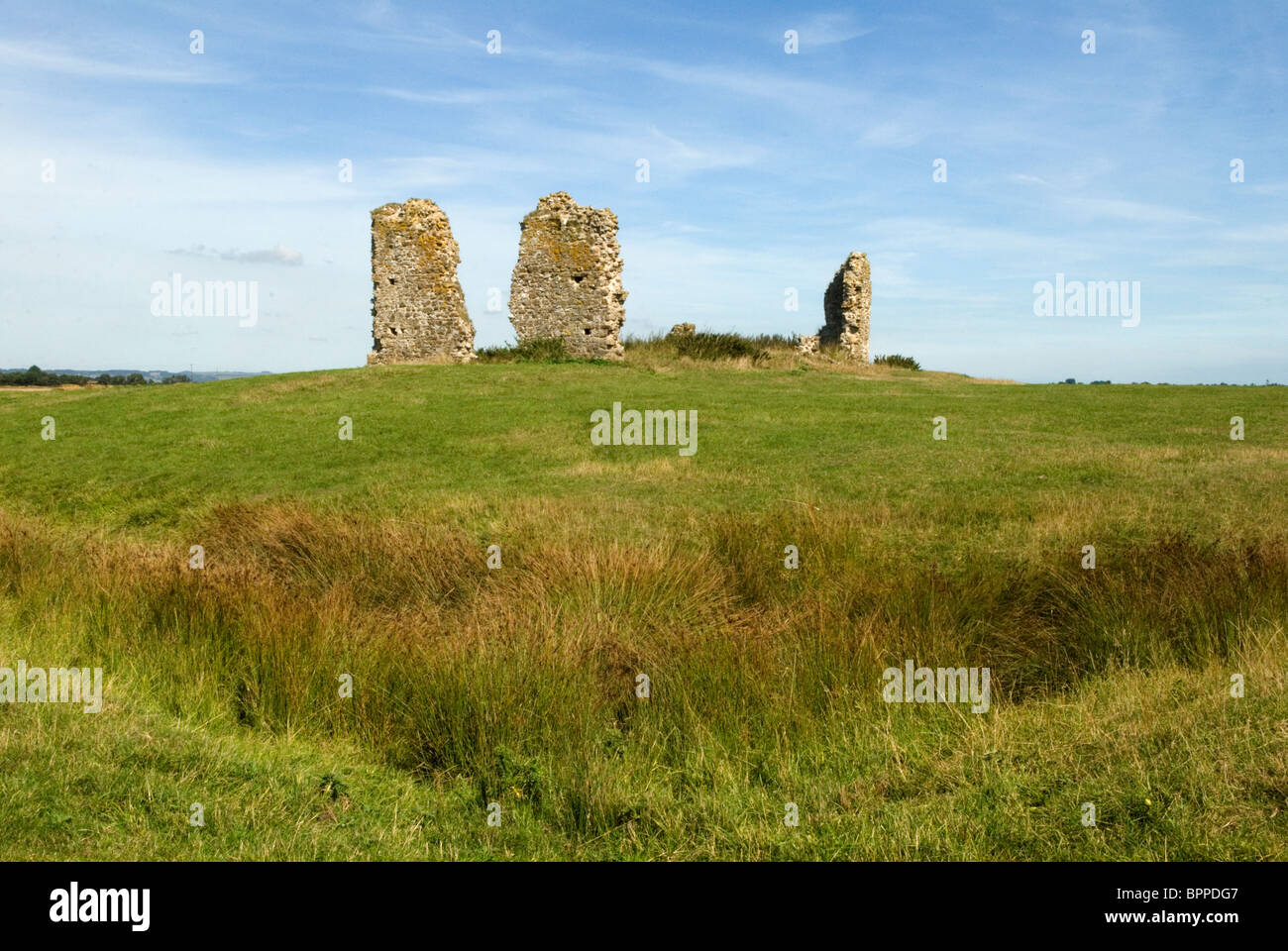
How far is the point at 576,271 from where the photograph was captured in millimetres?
31703

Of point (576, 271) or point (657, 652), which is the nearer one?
point (657, 652)

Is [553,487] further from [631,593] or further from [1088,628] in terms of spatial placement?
[1088,628]

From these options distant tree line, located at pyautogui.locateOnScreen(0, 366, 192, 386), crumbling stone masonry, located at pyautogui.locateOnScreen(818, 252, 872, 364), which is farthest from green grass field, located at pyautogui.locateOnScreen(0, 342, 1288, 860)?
crumbling stone masonry, located at pyautogui.locateOnScreen(818, 252, 872, 364)

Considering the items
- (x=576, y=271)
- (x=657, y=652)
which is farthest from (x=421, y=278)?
(x=657, y=652)

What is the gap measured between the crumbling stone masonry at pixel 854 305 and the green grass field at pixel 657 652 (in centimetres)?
2542

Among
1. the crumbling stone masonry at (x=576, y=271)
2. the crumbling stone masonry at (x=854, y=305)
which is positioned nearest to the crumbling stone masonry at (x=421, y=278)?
the crumbling stone masonry at (x=576, y=271)

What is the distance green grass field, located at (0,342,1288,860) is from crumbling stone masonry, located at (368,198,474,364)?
16.8 m

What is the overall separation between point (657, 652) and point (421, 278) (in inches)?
1037

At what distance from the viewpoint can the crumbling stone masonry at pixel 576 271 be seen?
104ft

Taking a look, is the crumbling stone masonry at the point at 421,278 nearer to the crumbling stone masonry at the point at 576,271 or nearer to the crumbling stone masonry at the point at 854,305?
the crumbling stone masonry at the point at 576,271

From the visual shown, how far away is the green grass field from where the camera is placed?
19.3 feet

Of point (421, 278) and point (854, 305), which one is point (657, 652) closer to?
point (421, 278)
